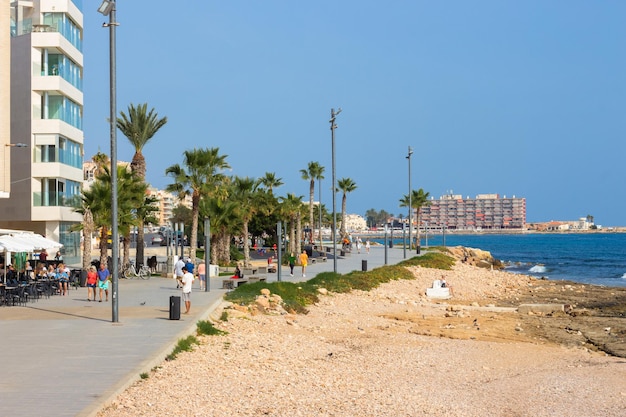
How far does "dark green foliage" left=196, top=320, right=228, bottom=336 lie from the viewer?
65.9 ft

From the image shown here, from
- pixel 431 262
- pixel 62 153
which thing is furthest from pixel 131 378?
pixel 431 262

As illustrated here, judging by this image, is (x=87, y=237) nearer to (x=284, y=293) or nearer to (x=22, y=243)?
(x=22, y=243)

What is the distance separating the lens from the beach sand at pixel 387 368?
12991mm

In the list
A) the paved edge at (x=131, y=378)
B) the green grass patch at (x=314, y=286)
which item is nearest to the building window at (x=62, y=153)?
the green grass patch at (x=314, y=286)

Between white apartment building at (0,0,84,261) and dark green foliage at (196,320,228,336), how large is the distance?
32.8 meters

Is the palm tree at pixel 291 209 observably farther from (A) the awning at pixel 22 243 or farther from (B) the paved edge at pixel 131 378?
(B) the paved edge at pixel 131 378

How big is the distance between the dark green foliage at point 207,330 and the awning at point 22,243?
10.7 meters

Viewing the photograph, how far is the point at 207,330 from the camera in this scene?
20.3m

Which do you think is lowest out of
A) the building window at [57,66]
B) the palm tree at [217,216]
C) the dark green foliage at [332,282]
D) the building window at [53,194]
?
the dark green foliage at [332,282]

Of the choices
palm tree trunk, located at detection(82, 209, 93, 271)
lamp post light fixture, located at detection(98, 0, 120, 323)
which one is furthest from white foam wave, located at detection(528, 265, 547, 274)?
lamp post light fixture, located at detection(98, 0, 120, 323)

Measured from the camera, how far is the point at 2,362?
15125 mm

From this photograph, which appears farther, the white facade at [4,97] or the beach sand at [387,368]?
the white facade at [4,97]

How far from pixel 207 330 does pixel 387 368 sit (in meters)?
4.91

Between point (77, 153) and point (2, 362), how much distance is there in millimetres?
43291
